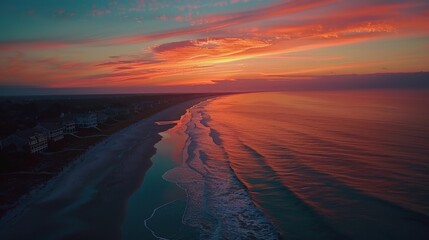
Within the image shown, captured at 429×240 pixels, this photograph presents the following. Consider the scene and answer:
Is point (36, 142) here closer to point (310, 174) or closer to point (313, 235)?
point (310, 174)

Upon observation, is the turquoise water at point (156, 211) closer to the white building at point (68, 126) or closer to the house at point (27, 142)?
the house at point (27, 142)

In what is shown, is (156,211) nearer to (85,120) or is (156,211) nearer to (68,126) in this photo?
(68,126)

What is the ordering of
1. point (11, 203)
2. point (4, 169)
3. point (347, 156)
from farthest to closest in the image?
point (347, 156) < point (4, 169) < point (11, 203)

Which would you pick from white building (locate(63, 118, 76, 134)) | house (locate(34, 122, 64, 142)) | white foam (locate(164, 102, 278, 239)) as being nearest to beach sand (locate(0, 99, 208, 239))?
white foam (locate(164, 102, 278, 239))

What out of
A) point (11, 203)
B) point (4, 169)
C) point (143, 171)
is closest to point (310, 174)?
point (143, 171)

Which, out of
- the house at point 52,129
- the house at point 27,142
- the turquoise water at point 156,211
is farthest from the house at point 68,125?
the turquoise water at point 156,211
